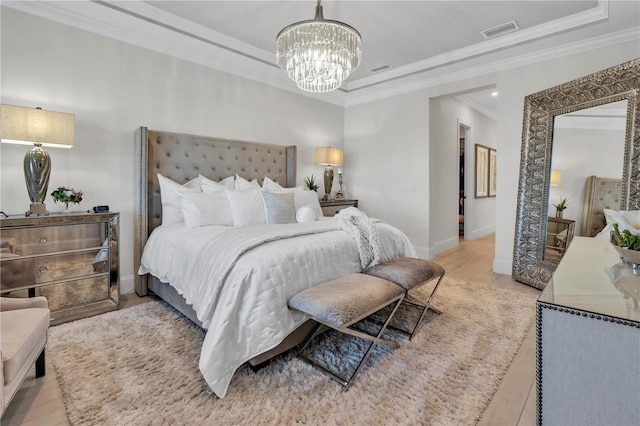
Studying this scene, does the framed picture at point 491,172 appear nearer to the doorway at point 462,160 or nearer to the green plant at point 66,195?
the doorway at point 462,160

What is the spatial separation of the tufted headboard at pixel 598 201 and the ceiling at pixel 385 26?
1477mm

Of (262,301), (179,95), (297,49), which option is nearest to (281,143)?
(179,95)

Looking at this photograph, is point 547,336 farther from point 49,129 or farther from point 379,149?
point 379,149

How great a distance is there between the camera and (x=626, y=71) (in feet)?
8.57

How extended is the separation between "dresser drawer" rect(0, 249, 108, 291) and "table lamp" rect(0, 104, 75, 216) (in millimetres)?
364

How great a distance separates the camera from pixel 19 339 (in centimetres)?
133

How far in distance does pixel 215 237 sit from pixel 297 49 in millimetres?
1567

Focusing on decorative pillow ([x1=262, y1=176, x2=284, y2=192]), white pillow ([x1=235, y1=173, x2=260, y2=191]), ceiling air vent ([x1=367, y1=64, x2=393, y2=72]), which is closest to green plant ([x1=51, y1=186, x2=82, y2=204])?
white pillow ([x1=235, y1=173, x2=260, y2=191])

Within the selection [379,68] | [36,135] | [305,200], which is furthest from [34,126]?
[379,68]

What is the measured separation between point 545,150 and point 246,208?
3.15 metres

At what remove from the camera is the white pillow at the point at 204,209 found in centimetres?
275

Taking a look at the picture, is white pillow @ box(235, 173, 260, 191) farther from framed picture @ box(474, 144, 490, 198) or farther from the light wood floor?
framed picture @ box(474, 144, 490, 198)

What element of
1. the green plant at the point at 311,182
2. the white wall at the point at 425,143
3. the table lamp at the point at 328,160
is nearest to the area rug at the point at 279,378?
the white wall at the point at 425,143

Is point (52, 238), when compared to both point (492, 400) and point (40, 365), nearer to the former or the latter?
point (40, 365)
